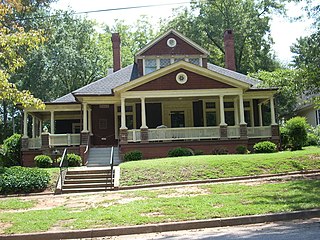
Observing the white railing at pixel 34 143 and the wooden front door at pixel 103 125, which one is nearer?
the white railing at pixel 34 143

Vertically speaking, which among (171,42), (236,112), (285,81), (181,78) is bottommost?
(236,112)

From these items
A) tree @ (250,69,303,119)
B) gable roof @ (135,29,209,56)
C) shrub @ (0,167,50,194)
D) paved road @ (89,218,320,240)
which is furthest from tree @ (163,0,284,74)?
paved road @ (89,218,320,240)

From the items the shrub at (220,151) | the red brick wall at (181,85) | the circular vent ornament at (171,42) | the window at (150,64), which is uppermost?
the circular vent ornament at (171,42)

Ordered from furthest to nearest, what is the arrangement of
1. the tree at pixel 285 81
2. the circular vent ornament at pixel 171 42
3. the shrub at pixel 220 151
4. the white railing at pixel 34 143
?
the circular vent ornament at pixel 171 42 → the white railing at pixel 34 143 → the shrub at pixel 220 151 → the tree at pixel 285 81

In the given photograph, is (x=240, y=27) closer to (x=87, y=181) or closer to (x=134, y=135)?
(x=134, y=135)

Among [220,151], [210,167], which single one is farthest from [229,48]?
[210,167]

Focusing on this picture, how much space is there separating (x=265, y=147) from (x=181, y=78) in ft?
21.2

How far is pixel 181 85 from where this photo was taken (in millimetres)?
24750

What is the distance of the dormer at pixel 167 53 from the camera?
2870 centimetres

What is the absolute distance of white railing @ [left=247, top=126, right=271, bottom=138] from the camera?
84.5ft

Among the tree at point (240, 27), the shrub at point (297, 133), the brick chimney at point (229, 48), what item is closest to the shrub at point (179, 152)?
the shrub at point (297, 133)

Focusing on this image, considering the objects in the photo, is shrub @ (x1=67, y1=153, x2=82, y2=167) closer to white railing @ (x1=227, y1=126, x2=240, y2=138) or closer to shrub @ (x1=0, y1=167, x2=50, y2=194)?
shrub @ (x1=0, y1=167, x2=50, y2=194)

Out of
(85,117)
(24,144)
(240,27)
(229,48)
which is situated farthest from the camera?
(240,27)

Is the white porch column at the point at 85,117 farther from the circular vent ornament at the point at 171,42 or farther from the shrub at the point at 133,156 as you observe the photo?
the circular vent ornament at the point at 171,42
